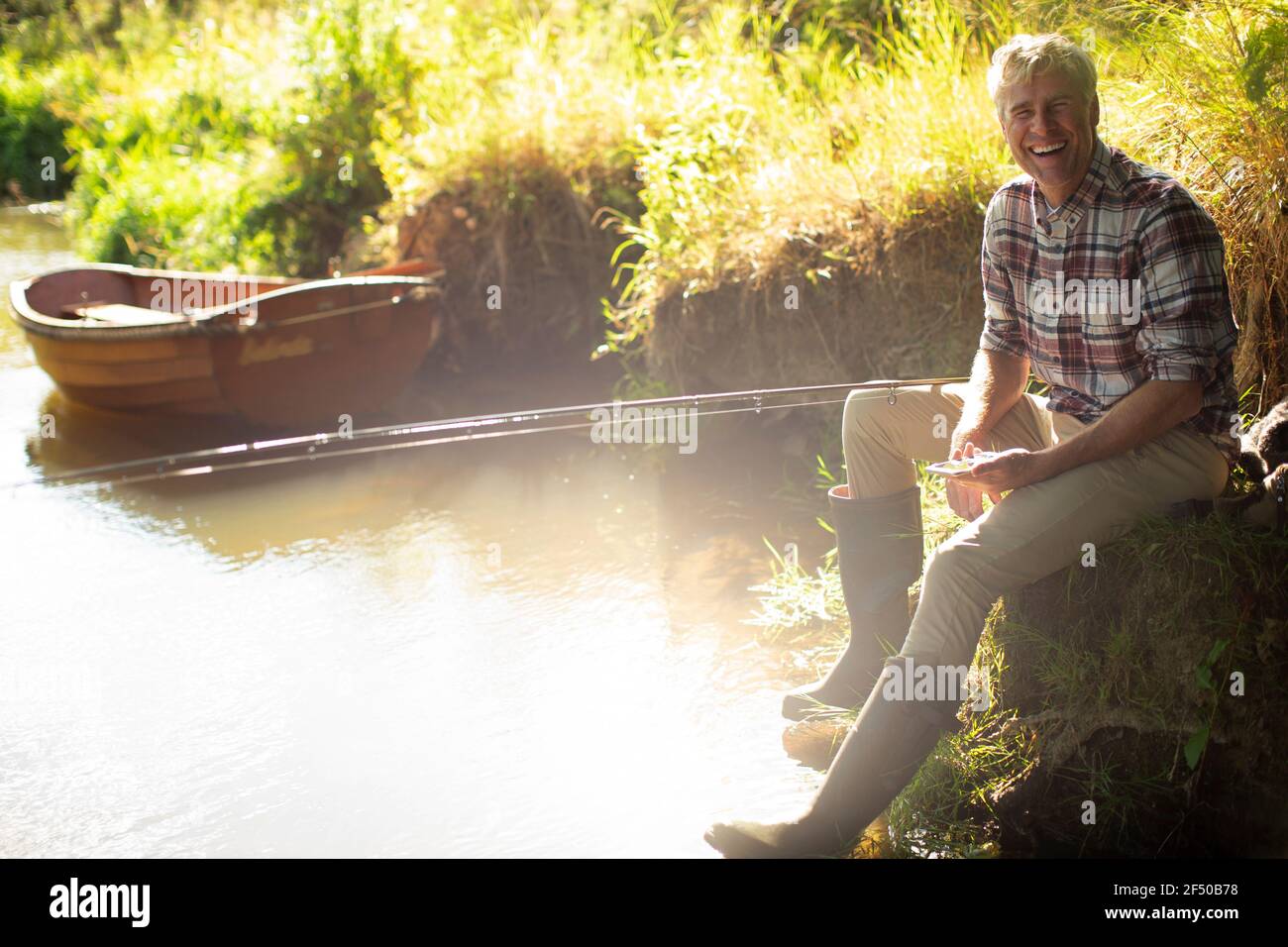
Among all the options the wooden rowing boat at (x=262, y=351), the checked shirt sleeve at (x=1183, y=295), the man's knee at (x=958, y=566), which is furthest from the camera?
the wooden rowing boat at (x=262, y=351)

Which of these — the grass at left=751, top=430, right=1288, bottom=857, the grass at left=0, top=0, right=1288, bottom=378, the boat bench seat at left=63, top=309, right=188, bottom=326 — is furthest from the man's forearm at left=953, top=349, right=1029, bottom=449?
the boat bench seat at left=63, top=309, right=188, bottom=326

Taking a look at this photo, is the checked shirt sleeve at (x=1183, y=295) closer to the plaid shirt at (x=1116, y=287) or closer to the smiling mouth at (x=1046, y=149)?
Answer: the plaid shirt at (x=1116, y=287)

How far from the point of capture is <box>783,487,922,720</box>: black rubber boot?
3285mm

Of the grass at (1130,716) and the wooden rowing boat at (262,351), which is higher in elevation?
the wooden rowing boat at (262,351)

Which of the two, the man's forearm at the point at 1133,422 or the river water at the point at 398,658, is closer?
the man's forearm at the point at 1133,422

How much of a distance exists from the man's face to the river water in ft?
5.13

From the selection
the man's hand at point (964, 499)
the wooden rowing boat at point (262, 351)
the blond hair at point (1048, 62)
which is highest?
the blond hair at point (1048, 62)

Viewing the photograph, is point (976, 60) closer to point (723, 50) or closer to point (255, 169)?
point (723, 50)

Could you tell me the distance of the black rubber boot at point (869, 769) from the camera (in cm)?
264

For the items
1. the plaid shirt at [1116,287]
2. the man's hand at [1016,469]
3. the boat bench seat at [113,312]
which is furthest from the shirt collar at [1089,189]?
the boat bench seat at [113,312]

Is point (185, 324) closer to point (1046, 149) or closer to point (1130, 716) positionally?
point (1046, 149)

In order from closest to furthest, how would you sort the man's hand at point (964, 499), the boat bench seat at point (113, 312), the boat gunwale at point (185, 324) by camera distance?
the man's hand at point (964, 499) → the boat gunwale at point (185, 324) → the boat bench seat at point (113, 312)

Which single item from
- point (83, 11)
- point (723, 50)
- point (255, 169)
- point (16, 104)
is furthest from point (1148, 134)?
point (83, 11)

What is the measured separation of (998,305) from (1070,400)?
30 cm
